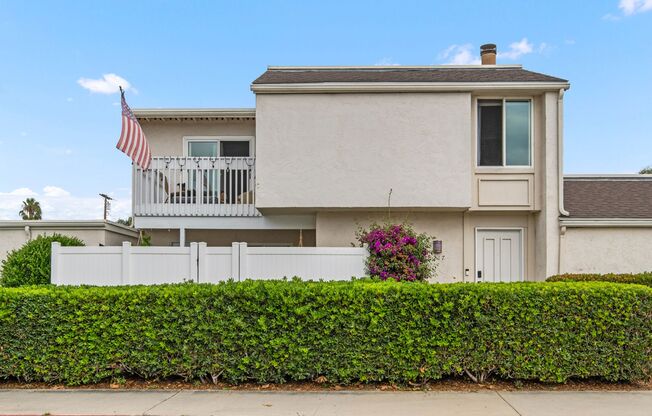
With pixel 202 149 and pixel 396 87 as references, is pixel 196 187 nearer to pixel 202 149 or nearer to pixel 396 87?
A: pixel 202 149

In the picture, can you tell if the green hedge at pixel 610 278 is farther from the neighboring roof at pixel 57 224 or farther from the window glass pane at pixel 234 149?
the neighboring roof at pixel 57 224

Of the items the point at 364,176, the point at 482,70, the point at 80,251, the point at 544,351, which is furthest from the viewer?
the point at 482,70

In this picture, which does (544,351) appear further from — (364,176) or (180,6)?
(180,6)

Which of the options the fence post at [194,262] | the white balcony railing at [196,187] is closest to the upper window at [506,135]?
the white balcony railing at [196,187]

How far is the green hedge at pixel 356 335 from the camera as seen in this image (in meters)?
5.71

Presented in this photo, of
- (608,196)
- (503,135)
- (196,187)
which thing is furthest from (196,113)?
(608,196)

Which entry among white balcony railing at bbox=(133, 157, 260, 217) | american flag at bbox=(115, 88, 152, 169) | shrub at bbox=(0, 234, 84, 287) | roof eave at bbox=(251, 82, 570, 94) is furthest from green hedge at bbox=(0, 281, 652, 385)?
roof eave at bbox=(251, 82, 570, 94)

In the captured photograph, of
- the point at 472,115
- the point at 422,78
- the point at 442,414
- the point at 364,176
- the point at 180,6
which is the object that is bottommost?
the point at 442,414

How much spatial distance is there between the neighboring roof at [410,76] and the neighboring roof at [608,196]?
2.96 m

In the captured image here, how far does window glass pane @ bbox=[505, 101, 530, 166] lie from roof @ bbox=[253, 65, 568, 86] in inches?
26.5

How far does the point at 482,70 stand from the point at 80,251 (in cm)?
1051

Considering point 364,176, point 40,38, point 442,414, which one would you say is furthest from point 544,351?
point 40,38

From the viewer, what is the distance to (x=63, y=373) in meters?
5.82

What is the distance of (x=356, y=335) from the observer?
5.74 m
